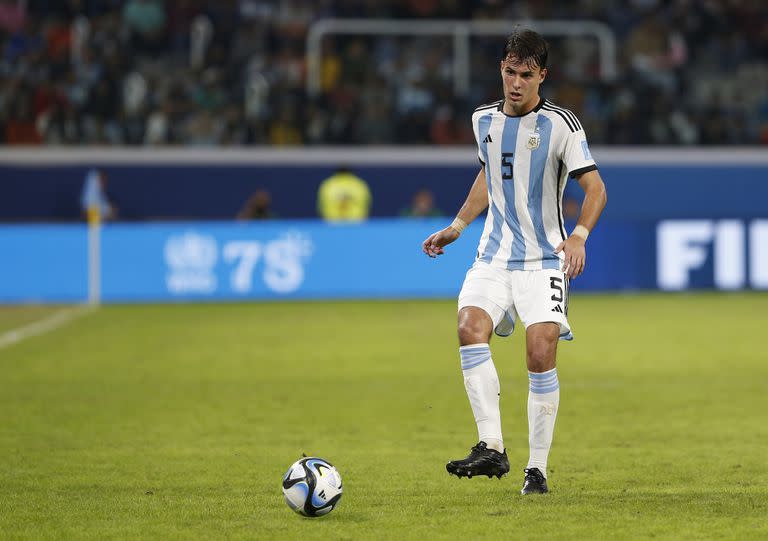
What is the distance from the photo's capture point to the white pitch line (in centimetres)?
1453

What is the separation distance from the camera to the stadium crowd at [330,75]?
22.6 metres

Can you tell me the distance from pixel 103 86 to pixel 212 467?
1608cm

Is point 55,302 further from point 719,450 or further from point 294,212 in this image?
point 719,450

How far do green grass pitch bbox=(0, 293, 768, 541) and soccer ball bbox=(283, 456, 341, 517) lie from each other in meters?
0.06

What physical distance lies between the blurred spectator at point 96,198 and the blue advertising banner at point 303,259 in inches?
112

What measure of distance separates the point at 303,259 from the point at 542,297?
1353cm

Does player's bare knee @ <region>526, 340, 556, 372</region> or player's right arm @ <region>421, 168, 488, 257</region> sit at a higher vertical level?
player's right arm @ <region>421, 168, 488, 257</region>

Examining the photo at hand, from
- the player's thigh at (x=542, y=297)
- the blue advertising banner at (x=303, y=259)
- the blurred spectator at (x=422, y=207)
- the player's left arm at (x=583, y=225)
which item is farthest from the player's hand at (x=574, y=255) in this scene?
the blurred spectator at (x=422, y=207)

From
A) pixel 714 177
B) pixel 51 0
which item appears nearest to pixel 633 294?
pixel 714 177

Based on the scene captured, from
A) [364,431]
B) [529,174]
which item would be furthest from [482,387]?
[364,431]

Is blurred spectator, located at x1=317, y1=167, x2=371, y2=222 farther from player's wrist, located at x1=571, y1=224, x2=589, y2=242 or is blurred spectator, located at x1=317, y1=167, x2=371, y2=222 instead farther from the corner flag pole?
player's wrist, located at x1=571, y1=224, x2=589, y2=242

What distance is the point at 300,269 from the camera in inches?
774

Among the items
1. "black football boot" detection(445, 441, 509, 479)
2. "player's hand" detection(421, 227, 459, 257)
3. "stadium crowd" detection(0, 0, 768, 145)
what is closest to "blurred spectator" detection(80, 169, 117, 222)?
"stadium crowd" detection(0, 0, 768, 145)

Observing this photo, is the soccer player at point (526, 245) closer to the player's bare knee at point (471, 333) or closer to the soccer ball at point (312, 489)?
the player's bare knee at point (471, 333)
